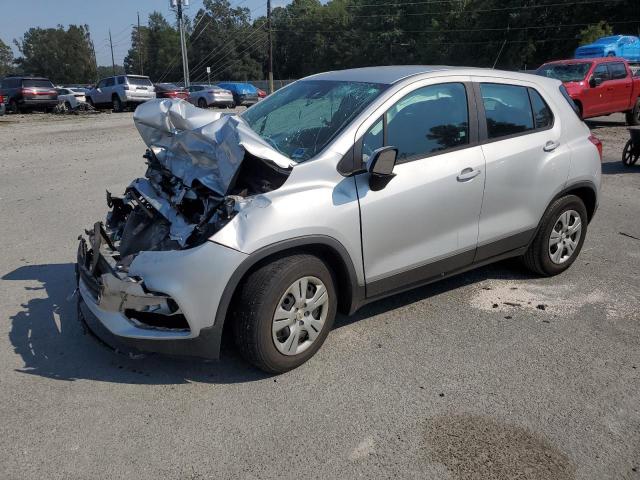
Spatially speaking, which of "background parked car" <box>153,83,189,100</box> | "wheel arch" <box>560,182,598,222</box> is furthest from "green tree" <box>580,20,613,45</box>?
"wheel arch" <box>560,182,598,222</box>

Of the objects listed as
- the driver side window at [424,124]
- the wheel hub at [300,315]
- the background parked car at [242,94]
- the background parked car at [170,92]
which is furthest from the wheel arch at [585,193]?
the background parked car at [242,94]

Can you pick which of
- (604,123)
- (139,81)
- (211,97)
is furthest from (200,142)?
(211,97)

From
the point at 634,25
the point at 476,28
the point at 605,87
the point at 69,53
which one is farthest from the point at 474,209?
the point at 69,53

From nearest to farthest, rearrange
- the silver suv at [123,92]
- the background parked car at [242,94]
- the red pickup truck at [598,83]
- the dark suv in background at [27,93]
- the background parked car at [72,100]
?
the red pickup truck at [598,83] < the dark suv in background at [27,93] < the silver suv at [123,92] < the background parked car at [72,100] < the background parked car at [242,94]

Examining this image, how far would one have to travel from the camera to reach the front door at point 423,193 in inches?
142

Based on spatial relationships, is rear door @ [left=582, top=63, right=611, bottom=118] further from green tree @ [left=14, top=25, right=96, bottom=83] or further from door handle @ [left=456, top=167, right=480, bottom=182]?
green tree @ [left=14, top=25, right=96, bottom=83]

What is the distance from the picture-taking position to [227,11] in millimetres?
108062

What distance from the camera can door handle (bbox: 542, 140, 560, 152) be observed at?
454cm

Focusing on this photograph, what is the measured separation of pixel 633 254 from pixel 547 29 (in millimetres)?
52884

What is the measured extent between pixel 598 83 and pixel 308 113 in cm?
1338

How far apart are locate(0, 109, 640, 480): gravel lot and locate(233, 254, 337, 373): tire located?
0.17 meters

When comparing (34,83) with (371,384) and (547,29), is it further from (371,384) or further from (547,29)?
(547,29)

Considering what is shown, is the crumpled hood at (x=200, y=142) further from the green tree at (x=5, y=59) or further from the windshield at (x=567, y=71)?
the green tree at (x=5, y=59)

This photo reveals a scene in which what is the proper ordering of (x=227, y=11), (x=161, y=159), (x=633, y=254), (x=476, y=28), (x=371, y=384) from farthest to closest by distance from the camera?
1. (x=227, y=11)
2. (x=476, y=28)
3. (x=633, y=254)
4. (x=161, y=159)
5. (x=371, y=384)
